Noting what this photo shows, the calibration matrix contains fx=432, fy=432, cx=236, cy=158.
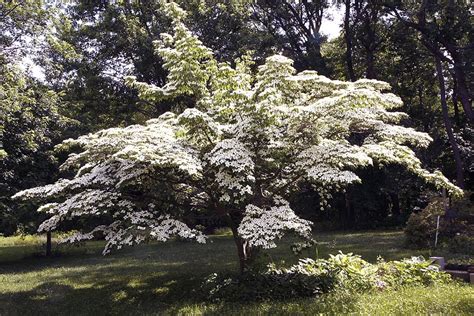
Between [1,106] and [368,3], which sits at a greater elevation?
[368,3]

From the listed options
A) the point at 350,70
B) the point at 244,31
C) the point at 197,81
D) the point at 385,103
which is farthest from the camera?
the point at 350,70

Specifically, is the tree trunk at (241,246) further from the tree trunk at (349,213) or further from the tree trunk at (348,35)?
the tree trunk at (348,35)

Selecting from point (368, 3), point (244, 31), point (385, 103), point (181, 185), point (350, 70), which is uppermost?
point (368, 3)

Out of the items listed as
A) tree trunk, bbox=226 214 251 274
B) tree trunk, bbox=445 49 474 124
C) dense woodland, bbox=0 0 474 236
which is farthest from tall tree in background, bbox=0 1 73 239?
tree trunk, bbox=445 49 474 124

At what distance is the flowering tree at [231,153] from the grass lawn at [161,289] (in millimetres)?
1212

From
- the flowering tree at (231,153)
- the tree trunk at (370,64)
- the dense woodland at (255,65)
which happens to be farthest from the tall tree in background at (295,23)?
the flowering tree at (231,153)

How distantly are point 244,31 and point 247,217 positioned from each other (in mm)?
17532

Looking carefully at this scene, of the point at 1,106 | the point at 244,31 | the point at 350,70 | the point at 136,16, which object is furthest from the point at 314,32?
the point at 1,106

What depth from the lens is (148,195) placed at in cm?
912

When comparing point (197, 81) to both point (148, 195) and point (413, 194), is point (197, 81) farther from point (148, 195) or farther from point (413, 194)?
point (413, 194)

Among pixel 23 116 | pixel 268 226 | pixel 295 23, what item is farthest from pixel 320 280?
pixel 295 23

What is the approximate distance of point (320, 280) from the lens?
25.6 feet

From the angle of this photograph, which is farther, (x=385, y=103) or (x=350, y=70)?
(x=350, y=70)

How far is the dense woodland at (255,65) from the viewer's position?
14766mm
